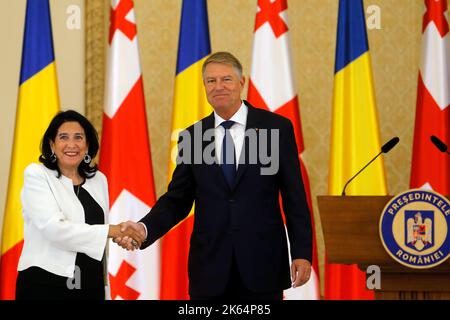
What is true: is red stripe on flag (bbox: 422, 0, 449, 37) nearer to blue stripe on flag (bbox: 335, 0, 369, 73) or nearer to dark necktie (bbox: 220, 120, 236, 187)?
blue stripe on flag (bbox: 335, 0, 369, 73)

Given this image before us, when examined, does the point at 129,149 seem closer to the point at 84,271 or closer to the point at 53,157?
the point at 53,157

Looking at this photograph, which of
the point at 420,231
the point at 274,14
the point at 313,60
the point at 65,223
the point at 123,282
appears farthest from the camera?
the point at 313,60

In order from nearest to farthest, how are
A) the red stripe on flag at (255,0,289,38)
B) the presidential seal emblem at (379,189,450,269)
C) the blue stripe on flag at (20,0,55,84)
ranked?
the presidential seal emblem at (379,189,450,269) → the blue stripe on flag at (20,0,55,84) → the red stripe on flag at (255,0,289,38)

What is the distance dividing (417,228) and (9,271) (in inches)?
103

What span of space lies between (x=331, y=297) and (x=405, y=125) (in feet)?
4.37

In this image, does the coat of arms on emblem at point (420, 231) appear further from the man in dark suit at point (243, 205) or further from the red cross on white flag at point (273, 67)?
the red cross on white flag at point (273, 67)

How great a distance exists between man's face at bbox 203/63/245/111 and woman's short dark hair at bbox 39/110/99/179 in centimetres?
63

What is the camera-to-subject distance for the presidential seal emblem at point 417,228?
2.66 meters

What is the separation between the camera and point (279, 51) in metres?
4.45


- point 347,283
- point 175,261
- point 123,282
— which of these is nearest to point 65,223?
point 123,282

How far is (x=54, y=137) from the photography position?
9.68 ft

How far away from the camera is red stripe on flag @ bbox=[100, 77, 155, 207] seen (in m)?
4.38

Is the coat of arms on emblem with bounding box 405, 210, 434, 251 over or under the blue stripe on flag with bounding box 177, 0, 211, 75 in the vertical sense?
under

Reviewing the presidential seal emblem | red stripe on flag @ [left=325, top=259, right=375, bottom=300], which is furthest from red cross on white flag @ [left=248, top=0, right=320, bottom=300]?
the presidential seal emblem
